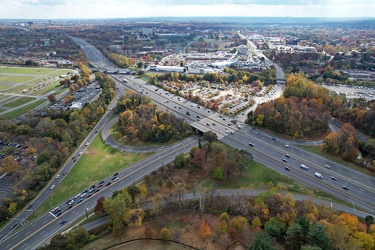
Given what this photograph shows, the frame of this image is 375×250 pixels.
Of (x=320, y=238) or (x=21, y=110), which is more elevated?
(x=320, y=238)

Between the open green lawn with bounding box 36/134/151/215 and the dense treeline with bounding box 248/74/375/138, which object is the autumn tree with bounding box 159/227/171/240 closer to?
the open green lawn with bounding box 36/134/151/215

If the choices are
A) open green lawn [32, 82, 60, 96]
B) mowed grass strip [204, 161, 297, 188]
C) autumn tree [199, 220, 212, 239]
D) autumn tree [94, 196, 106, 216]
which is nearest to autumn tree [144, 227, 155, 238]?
autumn tree [199, 220, 212, 239]

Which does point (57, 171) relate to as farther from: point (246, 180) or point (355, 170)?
point (355, 170)

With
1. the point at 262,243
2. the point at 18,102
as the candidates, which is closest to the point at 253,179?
the point at 262,243

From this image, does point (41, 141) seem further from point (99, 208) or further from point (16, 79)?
point (16, 79)

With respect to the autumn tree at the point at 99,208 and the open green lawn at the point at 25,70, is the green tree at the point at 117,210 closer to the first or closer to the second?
the autumn tree at the point at 99,208

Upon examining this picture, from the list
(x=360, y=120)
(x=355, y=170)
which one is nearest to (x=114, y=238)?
(x=355, y=170)
